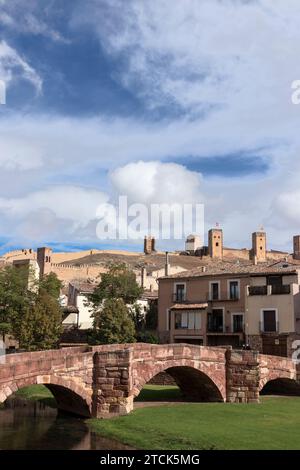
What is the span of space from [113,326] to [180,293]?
6903 mm

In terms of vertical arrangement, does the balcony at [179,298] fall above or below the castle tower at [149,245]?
below

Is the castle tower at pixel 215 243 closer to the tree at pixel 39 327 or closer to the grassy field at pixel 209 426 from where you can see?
the tree at pixel 39 327

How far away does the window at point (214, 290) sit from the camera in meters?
47.9

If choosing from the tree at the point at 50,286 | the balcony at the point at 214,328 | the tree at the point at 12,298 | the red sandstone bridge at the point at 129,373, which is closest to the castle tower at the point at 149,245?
the tree at the point at 50,286

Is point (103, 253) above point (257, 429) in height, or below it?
above

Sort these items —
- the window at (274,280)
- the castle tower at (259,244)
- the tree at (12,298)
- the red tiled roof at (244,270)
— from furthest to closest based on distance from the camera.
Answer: the castle tower at (259,244) → the tree at (12,298) → the red tiled roof at (244,270) → the window at (274,280)

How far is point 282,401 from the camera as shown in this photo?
101 feet

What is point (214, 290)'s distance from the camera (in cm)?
4825

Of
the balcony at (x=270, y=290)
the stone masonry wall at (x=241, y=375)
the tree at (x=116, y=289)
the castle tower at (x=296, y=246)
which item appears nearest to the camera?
the stone masonry wall at (x=241, y=375)

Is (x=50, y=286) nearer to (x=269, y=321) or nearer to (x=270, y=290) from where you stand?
(x=270, y=290)

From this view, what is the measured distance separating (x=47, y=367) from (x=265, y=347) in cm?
2385
